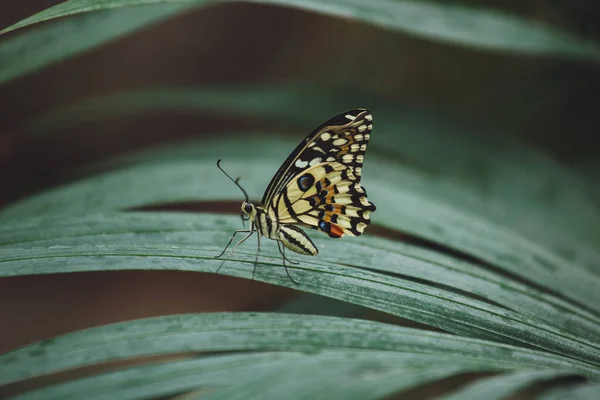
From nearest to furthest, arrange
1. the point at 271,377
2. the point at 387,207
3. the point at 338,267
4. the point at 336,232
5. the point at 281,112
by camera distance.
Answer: the point at 271,377 < the point at 338,267 < the point at 336,232 < the point at 387,207 < the point at 281,112

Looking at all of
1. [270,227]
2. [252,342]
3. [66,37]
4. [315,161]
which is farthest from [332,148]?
[66,37]

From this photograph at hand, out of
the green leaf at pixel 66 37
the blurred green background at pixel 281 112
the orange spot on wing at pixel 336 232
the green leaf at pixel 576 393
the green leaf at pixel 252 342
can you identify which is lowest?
the green leaf at pixel 576 393

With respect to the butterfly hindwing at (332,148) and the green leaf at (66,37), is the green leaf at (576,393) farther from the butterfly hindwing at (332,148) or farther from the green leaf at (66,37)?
the green leaf at (66,37)

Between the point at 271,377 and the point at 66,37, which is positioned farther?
the point at 66,37

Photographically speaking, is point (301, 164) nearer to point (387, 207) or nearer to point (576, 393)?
point (387, 207)

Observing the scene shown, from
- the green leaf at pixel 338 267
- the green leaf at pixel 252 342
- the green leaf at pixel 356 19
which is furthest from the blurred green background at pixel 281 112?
the green leaf at pixel 252 342

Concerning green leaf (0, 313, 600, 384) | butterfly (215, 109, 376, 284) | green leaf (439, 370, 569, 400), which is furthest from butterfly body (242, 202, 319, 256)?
green leaf (439, 370, 569, 400)
